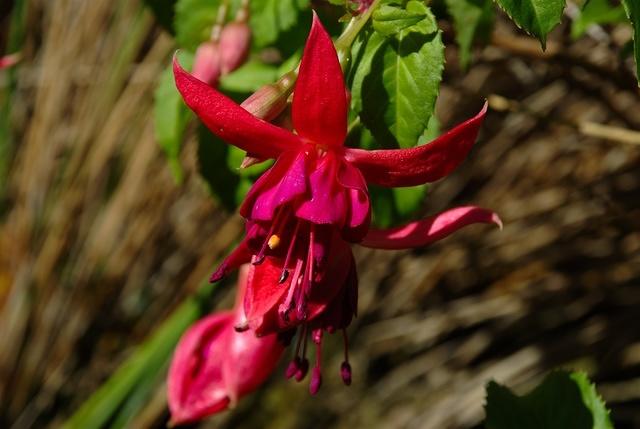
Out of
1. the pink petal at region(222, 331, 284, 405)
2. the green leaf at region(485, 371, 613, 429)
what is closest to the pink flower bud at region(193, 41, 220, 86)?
the pink petal at region(222, 331, 284, 405)

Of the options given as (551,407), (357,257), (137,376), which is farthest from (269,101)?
(357,257)

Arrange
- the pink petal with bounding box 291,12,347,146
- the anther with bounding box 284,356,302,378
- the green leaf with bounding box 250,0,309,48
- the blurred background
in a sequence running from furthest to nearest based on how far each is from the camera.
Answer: the blurred background, the green leaf with bounding box 250,0,309,48, the anther with bounding box 284,356,302,378, the pink petal with bounding box 291,12,347,146

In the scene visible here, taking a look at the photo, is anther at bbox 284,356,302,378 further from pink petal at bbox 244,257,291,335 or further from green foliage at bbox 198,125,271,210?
green foliage at bbox 198,125,271,210

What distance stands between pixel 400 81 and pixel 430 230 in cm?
10

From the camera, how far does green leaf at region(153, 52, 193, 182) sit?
83 centimetres

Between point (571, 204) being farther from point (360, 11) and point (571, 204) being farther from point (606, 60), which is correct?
point (360, 11)

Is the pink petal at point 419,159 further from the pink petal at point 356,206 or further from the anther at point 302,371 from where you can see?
the anther at point 302,371

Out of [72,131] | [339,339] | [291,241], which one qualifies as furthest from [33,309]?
[291,241]

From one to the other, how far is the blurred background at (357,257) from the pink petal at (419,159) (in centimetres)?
123

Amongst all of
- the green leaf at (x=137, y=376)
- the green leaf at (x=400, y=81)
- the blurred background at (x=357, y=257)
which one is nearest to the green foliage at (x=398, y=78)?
the green leaf at (x=400, y=81)

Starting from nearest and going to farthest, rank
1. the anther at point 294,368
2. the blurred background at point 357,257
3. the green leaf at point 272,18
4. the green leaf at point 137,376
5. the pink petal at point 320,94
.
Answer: the pink petal at point 320,94, the anther at point 294,368, the green leaf at point 272,18, the green leaf at point 137,376, the blurred background at point 357,257

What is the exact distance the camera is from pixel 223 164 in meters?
0.81

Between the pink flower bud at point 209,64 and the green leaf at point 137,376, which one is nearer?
the pink flower bud at point 209,64

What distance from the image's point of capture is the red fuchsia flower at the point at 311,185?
0.48 m
